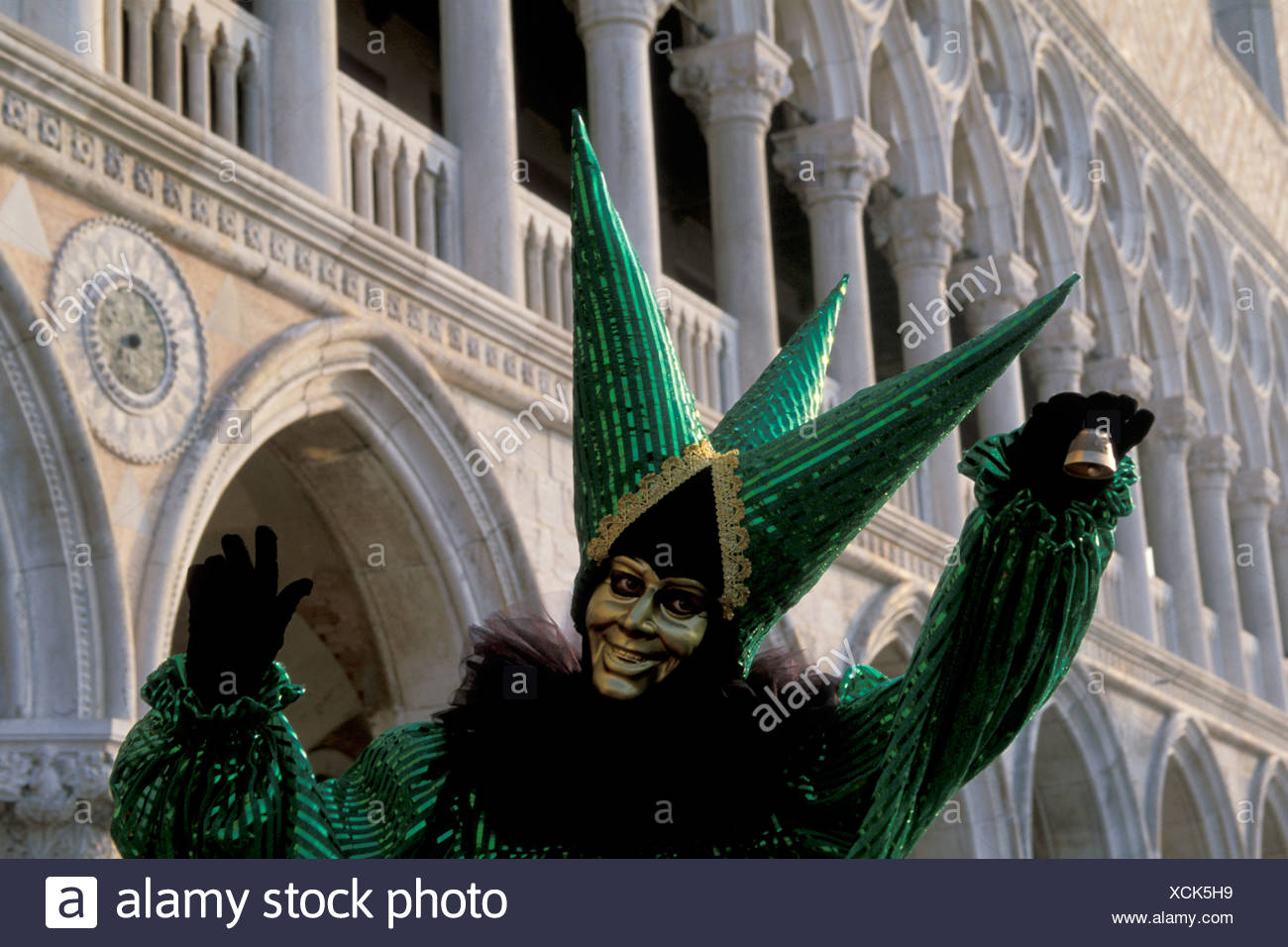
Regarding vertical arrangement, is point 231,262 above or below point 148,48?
below

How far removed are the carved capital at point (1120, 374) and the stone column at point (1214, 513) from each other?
172cm

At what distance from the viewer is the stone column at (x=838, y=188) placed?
10039 millimetres

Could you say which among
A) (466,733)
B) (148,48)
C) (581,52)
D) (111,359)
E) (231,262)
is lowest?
(466,733)

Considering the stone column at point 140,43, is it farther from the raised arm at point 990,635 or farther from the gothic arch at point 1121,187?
the gothic arch at point 1121,187

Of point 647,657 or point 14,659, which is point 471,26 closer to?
point 14,659

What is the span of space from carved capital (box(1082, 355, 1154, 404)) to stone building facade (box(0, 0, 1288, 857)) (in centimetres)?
3

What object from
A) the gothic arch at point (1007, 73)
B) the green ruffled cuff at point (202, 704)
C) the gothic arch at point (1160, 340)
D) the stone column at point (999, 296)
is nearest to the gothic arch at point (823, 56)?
the stone column at point (999, 296)

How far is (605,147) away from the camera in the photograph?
325 inches

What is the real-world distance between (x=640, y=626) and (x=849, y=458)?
278mm

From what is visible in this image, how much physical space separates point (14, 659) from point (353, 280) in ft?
5.94

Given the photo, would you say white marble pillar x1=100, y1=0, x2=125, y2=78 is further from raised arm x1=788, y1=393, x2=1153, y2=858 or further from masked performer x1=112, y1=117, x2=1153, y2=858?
raised arm x1=788, y1=393, x2=1153, y2=858

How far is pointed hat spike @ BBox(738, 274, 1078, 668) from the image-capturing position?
2.14 m

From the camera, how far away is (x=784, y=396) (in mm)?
2379
